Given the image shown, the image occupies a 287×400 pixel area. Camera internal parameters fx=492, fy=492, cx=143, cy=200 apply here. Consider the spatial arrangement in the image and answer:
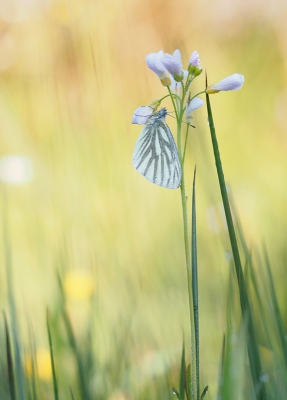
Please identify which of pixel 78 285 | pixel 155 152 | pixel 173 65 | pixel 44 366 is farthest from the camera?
pixel 78 285

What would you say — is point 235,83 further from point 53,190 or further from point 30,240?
point 30,240

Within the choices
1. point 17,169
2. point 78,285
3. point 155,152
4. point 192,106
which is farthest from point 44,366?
point 17,169

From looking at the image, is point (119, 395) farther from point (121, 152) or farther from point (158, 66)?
point (121, 152)

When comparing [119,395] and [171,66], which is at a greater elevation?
[171,66]

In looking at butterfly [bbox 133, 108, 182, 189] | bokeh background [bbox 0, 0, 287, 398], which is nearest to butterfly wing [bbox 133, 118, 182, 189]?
butterfly [bbox 133, 108, 182, 189]

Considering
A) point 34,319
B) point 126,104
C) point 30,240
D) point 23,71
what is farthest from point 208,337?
point 23,71

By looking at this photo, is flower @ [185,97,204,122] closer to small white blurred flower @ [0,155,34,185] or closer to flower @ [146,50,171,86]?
flower @ [146,50,171,86]
